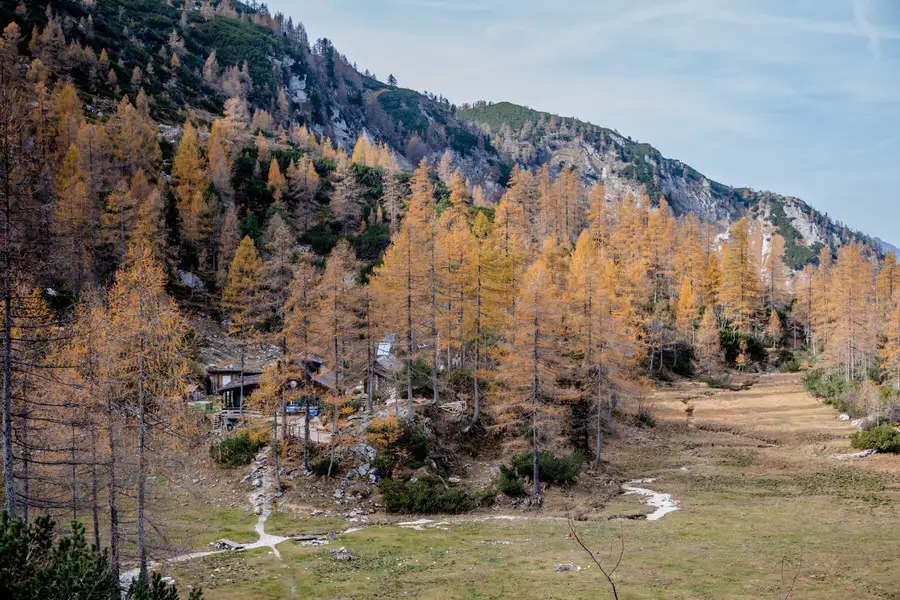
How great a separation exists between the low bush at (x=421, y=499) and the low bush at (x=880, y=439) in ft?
101

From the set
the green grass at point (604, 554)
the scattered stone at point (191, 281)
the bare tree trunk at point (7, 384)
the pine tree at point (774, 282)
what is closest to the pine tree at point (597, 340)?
the green grass at point (604, 554)

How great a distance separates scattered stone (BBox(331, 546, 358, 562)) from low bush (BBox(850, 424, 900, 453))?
39013 mm

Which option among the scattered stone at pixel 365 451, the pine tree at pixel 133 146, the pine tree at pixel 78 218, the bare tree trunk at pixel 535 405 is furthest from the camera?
the pine tree at pixel 133 146

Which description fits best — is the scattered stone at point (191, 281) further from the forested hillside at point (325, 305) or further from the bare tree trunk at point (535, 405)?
the bare tree trunk at point (535, 405)

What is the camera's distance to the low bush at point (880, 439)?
1550 inches

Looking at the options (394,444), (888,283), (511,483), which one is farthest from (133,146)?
(888,283)

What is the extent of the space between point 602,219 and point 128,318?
82.9 metres

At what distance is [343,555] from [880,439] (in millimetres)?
39928

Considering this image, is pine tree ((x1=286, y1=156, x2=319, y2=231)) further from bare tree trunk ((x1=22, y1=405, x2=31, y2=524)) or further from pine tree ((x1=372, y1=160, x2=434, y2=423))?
bare tree trunk ((x1=22, y1=405, x2=31, y2=524))

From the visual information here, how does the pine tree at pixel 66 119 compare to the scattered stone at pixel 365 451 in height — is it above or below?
above

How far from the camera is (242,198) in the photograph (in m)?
89.2

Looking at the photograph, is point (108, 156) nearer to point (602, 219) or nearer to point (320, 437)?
point (320, 437)

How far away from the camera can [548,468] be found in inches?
1409

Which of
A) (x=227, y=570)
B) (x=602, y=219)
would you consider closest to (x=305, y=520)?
(x=227, y=570)
